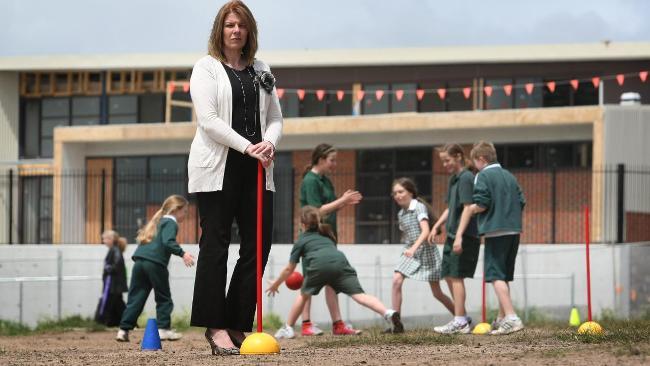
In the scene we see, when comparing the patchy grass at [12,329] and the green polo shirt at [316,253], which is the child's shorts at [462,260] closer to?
the green polo shirt at [316,253]

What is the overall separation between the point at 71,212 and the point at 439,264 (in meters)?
19.8

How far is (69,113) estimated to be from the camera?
37.5 m

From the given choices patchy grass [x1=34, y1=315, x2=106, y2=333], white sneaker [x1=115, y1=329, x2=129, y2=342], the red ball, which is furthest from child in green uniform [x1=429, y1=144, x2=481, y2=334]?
patchy grass [x1=34, y1=315, x2=106, y2=333]

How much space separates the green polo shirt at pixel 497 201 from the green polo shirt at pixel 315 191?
75.4 inches

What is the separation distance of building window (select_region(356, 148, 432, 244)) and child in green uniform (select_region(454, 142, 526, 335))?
1446cm

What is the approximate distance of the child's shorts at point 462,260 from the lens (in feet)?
40.4

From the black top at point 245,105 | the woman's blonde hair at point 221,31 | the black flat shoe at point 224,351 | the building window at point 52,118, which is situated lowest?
A: the black flat shoe at point 224,351

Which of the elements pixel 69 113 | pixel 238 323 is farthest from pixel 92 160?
pixel 238 323

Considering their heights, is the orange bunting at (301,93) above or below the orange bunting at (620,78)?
below

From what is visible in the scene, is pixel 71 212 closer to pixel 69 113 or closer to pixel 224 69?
pixel 69 113

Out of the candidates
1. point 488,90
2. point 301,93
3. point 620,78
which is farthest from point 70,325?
point 620,78

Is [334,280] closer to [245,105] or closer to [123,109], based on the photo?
[245,105]

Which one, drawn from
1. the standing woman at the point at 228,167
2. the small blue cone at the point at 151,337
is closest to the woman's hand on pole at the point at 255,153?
the standing woman at the point at 228,167

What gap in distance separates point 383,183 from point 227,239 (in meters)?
20.6
